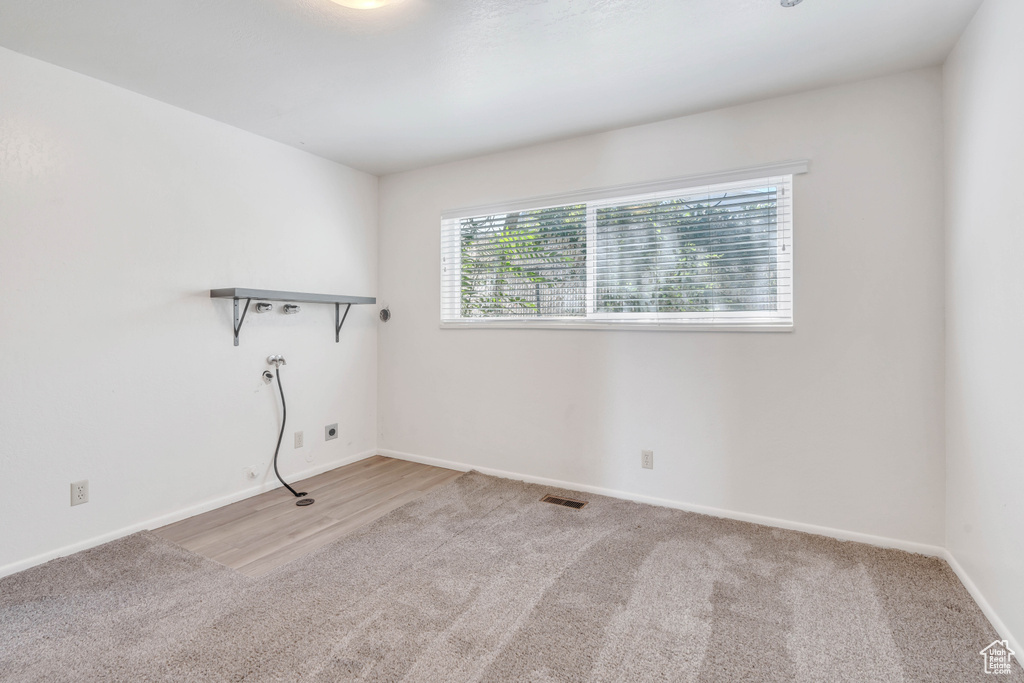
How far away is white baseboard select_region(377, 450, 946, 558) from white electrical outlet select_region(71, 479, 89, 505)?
1.98 meters

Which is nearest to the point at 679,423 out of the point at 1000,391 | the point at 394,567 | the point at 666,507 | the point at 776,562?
the point at 666,507

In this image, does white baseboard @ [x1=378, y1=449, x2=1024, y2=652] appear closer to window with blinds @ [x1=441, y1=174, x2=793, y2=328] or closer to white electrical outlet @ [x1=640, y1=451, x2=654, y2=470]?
white electrical outlet @ [x1=640, y1=451, x2=654, y2=470]

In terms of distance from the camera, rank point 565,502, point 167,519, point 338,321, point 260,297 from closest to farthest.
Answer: point 167,519
point 260,297
point 565,502
point 338,321

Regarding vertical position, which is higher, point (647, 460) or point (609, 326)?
point (609, 326)

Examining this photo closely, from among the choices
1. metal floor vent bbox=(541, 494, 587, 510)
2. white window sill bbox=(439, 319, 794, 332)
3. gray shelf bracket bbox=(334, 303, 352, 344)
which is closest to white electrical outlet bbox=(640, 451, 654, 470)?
metal floor vent bbox=(541, 494, 587, 510)

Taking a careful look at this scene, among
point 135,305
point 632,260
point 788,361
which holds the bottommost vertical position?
point 788,361

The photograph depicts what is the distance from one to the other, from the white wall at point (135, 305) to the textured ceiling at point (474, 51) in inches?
11.0

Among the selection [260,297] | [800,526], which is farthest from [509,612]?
[260,297]

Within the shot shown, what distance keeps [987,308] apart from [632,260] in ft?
5.35

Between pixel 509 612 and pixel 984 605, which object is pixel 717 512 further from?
pixel 509 612

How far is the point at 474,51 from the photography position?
85.4 inches

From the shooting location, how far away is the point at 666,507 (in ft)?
9.52

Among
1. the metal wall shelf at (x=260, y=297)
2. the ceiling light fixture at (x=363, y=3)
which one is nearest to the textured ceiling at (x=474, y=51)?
the ceiling light fixture at (x=363, y=3)

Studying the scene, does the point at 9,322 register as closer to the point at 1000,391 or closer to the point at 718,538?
the point at 718,538
